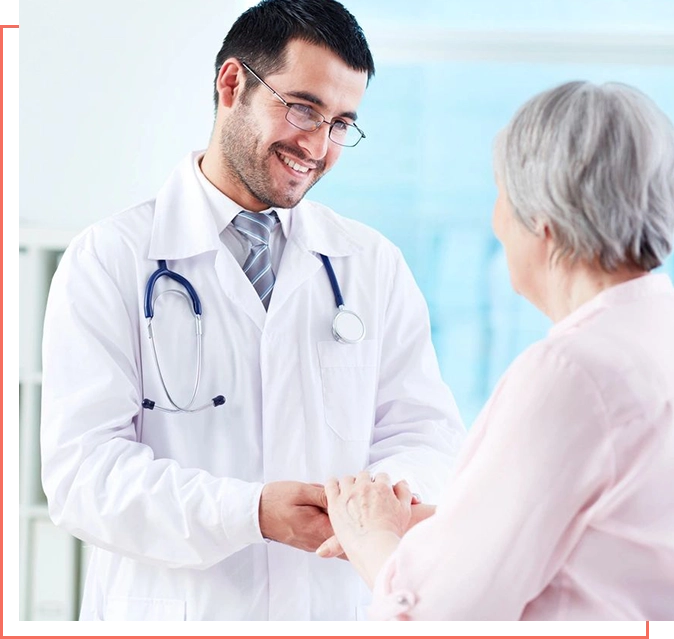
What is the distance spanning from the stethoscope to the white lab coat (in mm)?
16

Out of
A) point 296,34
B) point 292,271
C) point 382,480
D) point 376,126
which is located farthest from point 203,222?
point 376,126

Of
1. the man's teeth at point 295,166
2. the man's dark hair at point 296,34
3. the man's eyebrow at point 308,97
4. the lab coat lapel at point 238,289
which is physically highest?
the man's dark hair at point 296,34

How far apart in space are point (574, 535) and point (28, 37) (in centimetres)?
238

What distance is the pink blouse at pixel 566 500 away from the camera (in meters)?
0.88

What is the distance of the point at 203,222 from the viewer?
5.34ft

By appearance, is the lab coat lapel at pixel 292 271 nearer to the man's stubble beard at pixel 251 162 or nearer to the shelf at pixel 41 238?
the man's stubble beard at pixel 251 162

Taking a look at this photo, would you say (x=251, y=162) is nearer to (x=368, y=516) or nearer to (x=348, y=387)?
(x=348, y=387)

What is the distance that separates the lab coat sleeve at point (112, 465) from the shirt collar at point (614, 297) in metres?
0.62

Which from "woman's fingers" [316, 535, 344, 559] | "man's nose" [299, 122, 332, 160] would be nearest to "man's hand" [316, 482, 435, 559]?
"woman's fingers" [316, 535, 344, 559]

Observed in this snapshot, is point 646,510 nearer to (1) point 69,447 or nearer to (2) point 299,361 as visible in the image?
(2) point 299,361

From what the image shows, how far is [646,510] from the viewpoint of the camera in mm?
902

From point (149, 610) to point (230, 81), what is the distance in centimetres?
100

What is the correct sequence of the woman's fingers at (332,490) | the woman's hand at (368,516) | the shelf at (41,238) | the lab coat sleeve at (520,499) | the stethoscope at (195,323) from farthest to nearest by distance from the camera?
the shelf at (41,238), the stethoscope at (195,323), the woman's fingers at (332,490), the woman's hand at (368,516), the lab coat sleeve at (520,499)

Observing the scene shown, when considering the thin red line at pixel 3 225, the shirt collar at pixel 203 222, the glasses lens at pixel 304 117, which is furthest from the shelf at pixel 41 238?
the glasses lens at pixel 304 117
